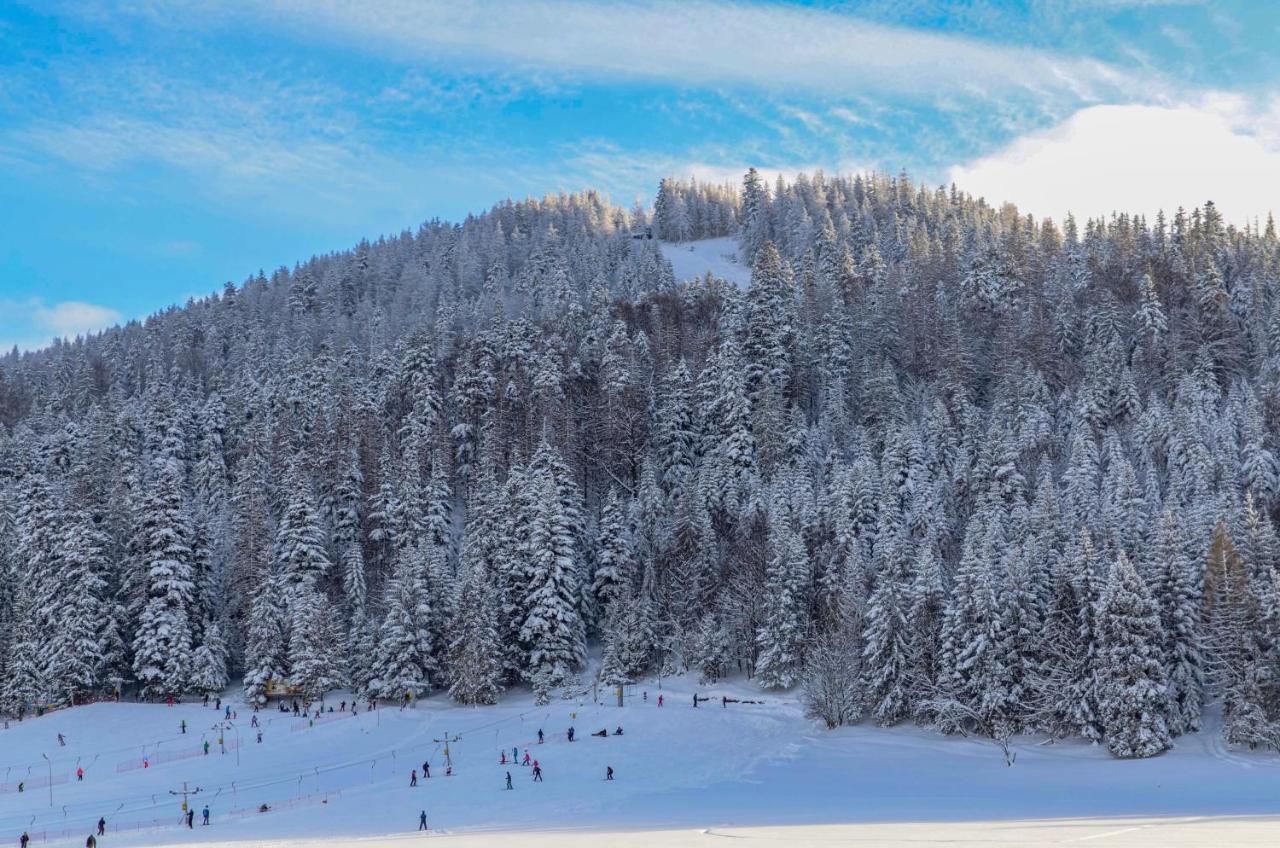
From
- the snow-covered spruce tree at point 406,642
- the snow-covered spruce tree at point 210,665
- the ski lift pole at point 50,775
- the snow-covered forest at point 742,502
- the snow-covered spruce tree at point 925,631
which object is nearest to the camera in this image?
the ski lift pole at point 50,775

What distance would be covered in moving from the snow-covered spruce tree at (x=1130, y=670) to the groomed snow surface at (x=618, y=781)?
134 cm

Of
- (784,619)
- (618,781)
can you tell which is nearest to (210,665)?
(618,781)

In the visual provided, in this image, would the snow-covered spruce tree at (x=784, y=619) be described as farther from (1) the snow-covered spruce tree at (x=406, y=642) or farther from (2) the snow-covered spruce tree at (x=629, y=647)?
(1) the snow-covered spruce tree at (x=406, y=642)

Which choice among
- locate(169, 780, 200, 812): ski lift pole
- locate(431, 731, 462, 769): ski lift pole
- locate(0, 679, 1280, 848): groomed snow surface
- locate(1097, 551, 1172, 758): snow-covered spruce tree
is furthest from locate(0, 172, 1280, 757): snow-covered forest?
locate(169, 780, 200, 812): ski lift pole

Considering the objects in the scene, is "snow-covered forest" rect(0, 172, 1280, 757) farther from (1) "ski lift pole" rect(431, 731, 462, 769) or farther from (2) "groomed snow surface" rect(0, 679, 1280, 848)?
(1) "ski lift pole" rect(431, 731, 462, 769)

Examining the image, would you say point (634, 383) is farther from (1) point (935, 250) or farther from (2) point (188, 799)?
(2) point (188, 799)

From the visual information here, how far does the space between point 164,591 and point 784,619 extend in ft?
162

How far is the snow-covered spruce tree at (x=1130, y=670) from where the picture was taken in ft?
171

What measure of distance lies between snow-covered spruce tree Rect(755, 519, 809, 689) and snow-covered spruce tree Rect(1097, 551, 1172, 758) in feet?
68.1

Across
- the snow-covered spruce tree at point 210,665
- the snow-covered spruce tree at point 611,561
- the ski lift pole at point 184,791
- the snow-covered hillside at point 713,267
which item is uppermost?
the snow-covered hillside at point 713,267

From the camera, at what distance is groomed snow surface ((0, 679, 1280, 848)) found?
3866cm

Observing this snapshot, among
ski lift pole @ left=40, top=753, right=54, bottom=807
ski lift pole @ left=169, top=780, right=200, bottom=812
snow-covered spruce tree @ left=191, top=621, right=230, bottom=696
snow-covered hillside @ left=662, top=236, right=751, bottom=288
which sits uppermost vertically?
snow-covered hillside @ left=662, top=236, right=751, bottom=288

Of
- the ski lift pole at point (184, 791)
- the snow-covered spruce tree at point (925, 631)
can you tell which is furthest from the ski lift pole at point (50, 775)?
the snow-covered spruce tree at point (925, 631)

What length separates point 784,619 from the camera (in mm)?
69625
